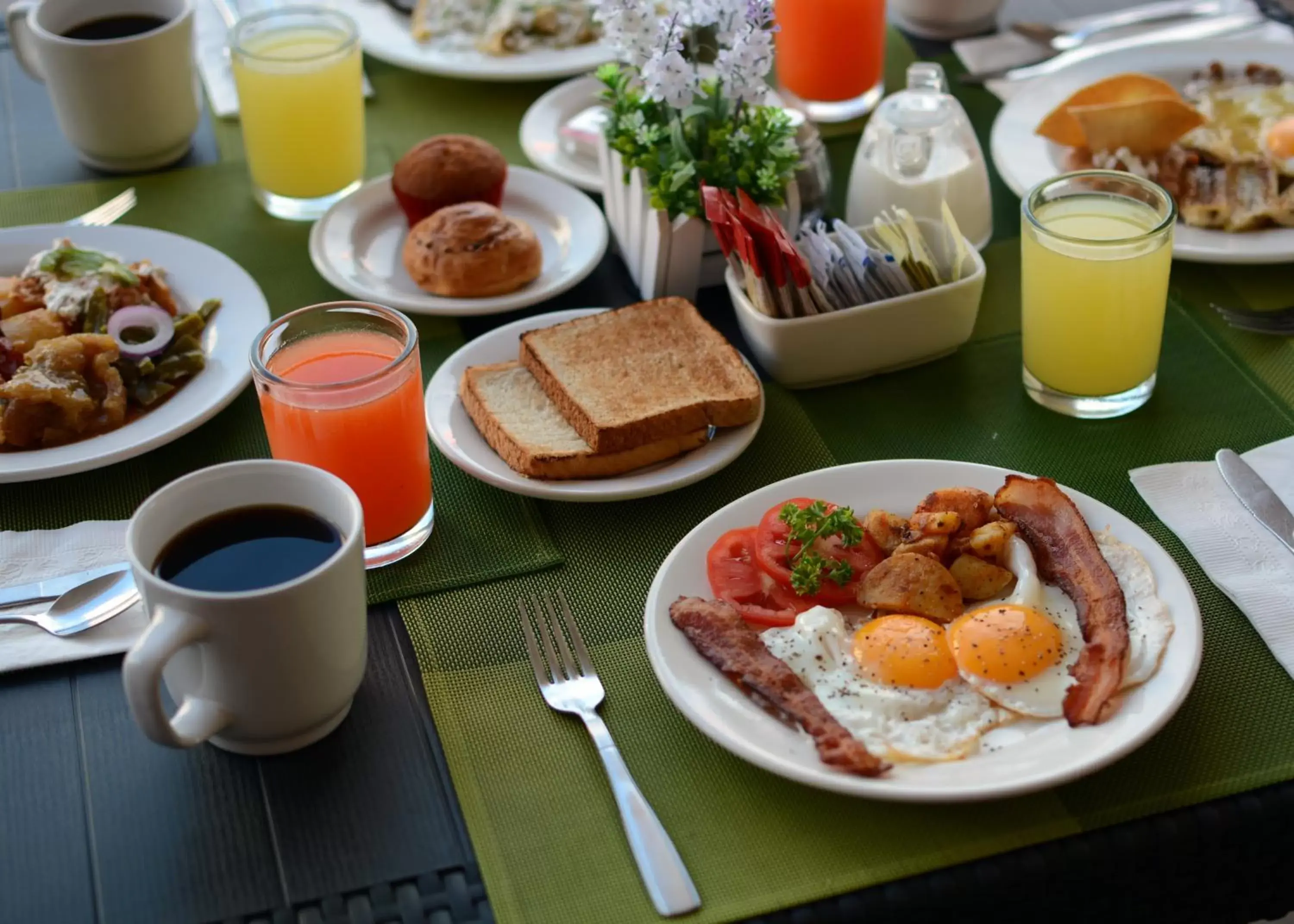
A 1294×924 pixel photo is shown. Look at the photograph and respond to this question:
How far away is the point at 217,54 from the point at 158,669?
6.35 ft

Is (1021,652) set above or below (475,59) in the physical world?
below

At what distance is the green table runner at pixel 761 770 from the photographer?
3.89 feet

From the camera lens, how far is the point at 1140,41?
2.59 meters

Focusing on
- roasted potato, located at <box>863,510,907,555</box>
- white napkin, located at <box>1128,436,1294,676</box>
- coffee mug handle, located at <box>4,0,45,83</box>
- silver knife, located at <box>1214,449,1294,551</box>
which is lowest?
white napkin, located at <box>1128,436,1294,676</box>

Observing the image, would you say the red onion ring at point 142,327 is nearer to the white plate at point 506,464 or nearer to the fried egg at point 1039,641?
the white plate at point 506,464

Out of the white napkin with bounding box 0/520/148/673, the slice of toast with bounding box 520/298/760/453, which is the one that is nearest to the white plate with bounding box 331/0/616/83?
the slice of toast with bounding box 520/298/760/453

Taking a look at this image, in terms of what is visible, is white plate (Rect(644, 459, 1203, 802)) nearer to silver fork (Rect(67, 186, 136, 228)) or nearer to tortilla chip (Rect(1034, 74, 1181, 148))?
tortilla chip (Rect(1034, 74, 1181, 148))

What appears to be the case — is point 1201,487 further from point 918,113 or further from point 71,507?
point 71,507

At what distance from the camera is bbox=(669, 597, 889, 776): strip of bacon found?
118 cm

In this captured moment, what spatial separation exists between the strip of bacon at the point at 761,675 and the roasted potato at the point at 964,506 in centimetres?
27

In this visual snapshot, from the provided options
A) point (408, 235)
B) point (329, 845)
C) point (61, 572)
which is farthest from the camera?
point (408, 235)

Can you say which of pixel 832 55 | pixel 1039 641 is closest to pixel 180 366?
pixel 1039 641

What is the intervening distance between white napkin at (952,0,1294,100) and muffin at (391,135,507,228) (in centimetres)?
103

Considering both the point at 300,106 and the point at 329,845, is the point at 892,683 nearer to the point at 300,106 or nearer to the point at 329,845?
the point at 329,845
